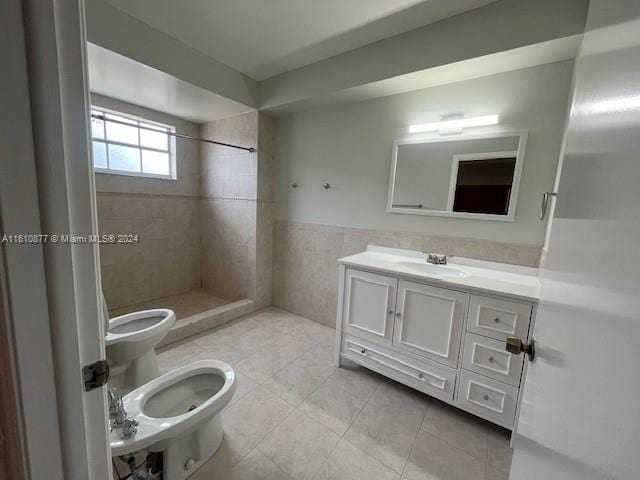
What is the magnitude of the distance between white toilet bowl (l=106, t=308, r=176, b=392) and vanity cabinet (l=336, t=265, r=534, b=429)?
1.28m

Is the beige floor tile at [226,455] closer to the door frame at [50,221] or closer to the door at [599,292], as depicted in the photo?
the door frame at [50,221]

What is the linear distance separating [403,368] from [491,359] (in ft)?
1.79

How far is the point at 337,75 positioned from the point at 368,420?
254cm

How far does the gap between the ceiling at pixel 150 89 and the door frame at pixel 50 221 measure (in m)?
1.68

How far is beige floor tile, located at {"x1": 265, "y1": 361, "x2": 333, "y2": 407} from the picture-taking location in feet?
5.73

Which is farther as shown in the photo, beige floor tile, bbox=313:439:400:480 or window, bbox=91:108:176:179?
window, bbox=91:108:176:179

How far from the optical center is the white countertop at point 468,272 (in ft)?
4.68

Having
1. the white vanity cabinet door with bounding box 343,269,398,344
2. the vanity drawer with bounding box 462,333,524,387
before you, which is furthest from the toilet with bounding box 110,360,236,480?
the vanity drawer with bounding box 462,333,524,387

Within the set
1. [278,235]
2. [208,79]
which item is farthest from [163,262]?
[208,79]

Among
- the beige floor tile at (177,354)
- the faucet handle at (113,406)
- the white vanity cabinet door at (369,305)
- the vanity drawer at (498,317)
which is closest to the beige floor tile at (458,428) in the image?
the white vanity cabinet door at (369,305)

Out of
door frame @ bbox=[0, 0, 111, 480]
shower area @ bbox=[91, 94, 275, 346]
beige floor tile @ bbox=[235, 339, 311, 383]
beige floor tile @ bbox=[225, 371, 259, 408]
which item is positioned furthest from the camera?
shower area @ bbox=[91, 94, 275, 346]

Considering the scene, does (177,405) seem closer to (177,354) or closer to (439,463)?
(177,354)

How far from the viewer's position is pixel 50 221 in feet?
1.44

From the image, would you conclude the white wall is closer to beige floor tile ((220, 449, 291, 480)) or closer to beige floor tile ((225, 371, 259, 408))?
beige floor tile ((225, 371, 259, 408))
